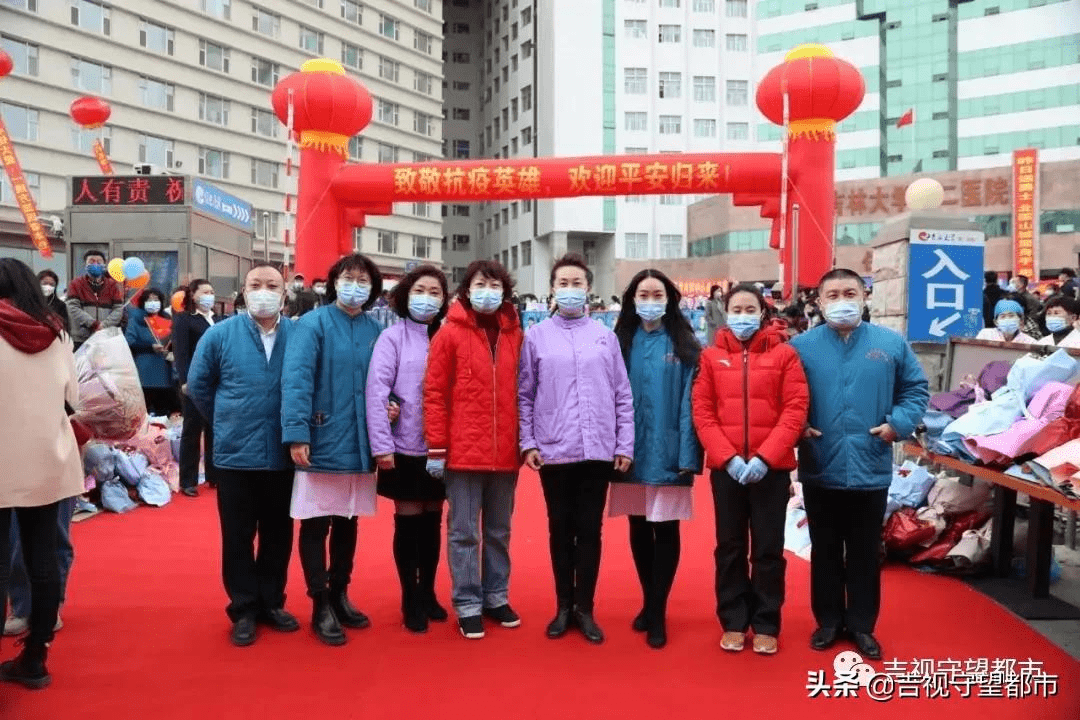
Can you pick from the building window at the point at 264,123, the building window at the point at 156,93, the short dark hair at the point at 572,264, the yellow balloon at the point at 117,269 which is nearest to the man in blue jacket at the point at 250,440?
the short dark hair at the point at 572,264

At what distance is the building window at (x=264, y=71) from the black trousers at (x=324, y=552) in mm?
32706

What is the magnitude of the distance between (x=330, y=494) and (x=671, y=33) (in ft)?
139

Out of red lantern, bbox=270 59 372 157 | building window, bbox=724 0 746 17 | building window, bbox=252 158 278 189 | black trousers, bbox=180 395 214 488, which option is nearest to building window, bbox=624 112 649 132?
building window, bbox=724 0 746 17

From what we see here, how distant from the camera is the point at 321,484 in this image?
3615mm

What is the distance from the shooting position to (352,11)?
36531 mm

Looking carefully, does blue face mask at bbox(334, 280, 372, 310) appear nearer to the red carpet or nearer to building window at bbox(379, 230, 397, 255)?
the red carpet

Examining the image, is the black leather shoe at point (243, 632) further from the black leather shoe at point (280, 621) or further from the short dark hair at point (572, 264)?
the short dark hair at point (572, 264)

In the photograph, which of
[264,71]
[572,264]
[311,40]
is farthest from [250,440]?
[311,40]

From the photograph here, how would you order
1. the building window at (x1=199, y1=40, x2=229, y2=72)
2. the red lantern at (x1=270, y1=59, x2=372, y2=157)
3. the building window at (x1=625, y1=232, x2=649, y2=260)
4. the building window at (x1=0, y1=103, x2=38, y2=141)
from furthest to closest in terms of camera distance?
the building window at (x1=625, y1=232, x2=649, y2=260) → the building window at (x1=199, y1=40, x2=229, y2=72) → the building window at (x1=0, y1=103, x2=38, y2=141) → the red lantern at (x1=270, y1=59, x2=372, y2=157)

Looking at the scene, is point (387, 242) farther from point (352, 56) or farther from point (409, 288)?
point (409, 288)

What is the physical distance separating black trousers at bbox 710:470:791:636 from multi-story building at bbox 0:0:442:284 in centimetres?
1952

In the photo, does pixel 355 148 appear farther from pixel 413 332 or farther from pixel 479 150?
pixel 413 332

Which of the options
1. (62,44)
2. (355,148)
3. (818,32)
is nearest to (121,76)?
(62,44)

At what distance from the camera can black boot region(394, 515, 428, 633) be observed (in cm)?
373
